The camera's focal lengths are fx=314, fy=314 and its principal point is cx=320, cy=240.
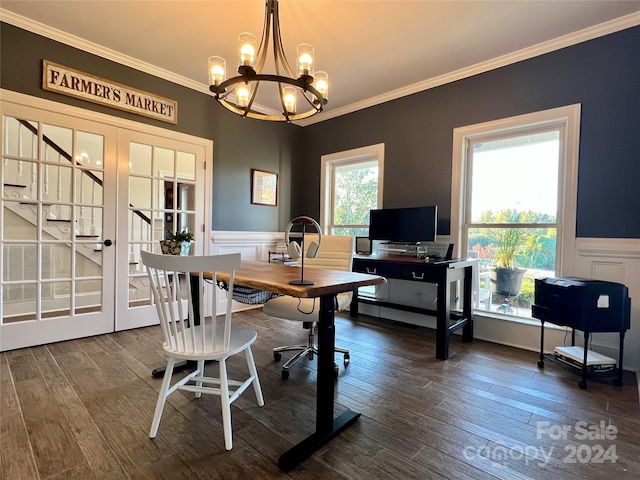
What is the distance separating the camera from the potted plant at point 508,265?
2975mm

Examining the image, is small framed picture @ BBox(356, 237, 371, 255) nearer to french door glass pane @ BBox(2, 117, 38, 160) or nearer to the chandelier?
the chandelier

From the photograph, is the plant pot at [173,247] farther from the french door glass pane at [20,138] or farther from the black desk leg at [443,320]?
the black desk leg at [443,320]

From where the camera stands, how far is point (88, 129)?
292 centimetres

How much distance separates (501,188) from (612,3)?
1475mm

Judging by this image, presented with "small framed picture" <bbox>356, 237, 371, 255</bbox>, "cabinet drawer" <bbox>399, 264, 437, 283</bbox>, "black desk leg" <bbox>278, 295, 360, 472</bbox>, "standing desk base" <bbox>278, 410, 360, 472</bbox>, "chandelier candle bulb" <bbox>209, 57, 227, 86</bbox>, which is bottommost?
"standing desk base" <bbox>278, 410, 360, 472</bbox>

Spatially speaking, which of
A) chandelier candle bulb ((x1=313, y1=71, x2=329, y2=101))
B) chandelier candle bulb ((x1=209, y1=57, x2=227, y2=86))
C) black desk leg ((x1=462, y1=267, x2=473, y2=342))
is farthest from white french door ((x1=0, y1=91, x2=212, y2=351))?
black desk leg ((x1=462, y1=267, x2=473, y2=342))

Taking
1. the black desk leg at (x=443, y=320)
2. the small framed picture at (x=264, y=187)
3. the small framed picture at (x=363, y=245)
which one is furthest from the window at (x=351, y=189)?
the black desk leg at (x=443, y=320)

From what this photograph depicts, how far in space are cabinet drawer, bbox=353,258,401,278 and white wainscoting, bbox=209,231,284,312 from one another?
1.43m

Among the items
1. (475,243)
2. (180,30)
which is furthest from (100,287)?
(475,243)

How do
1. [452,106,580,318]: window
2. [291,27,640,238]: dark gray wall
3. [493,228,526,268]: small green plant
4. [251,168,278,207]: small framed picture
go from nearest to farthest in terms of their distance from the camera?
[291,27,640,238]: dark gray wall
[452,106,580,318]: window
[493,228,526,268]: small green plant
[251,168,278,207]: small framed picture

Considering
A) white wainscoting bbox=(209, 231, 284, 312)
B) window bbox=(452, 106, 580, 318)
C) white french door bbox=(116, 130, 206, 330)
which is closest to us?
window bbox=(452, 106, 580, 318)

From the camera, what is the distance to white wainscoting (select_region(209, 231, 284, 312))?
384 cm

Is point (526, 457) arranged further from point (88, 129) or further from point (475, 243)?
point (88, 129)

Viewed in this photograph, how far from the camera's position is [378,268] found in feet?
10.2
